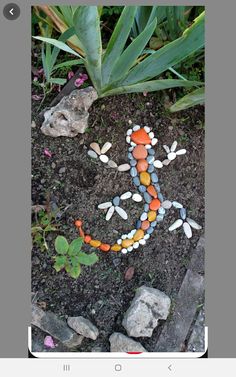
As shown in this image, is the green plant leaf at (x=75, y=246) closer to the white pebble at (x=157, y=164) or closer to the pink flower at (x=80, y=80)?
the white pebble at (x=157, y=164)

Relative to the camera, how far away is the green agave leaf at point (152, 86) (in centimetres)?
119

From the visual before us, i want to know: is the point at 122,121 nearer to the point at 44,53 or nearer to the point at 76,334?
the point at 44,53

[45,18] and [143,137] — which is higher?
[45,18]

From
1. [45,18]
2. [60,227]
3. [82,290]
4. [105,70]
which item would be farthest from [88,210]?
[45,18]

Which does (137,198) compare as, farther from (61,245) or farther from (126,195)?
(61,245)

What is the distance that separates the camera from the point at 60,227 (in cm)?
127

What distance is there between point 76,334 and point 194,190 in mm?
424

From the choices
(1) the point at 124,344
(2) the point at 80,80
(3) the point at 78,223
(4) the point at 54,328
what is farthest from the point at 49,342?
(2) the point at 80,80

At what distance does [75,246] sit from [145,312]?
8.5 inches

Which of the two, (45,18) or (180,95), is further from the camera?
(180,95)

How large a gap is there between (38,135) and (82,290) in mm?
367

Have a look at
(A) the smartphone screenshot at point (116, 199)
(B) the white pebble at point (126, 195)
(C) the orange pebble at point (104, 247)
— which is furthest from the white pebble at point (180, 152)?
(C) the orange pebble at point (104, 247)

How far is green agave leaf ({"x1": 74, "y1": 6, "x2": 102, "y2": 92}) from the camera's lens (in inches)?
37.7
